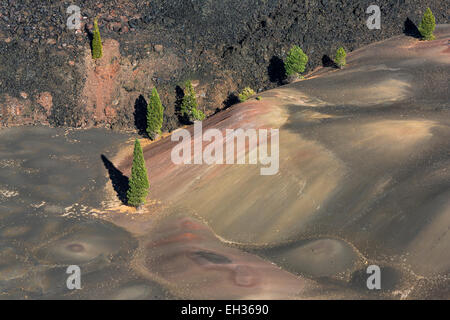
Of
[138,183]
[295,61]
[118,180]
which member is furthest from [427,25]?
[138,183]

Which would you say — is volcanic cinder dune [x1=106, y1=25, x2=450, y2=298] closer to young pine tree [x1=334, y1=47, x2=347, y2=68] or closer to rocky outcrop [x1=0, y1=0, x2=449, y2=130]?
young pine tree [x1=334, y1=47, x2=347, y2=68]

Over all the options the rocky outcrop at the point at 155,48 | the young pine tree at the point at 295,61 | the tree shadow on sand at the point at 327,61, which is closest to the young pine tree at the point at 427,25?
the rocky outcrop at the point at 155,48

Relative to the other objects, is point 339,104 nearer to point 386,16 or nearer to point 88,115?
point 386,16

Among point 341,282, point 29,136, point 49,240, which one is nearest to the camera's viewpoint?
point 341,282

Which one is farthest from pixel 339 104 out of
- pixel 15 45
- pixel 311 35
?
pixel 15 45

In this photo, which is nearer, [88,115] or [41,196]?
[41,196]

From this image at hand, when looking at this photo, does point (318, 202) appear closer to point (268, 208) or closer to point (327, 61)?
point (268, 208)

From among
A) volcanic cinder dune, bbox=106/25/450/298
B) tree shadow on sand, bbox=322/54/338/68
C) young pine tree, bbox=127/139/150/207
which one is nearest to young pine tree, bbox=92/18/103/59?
volcanic cinder dune, bbox=106/25/450/298
